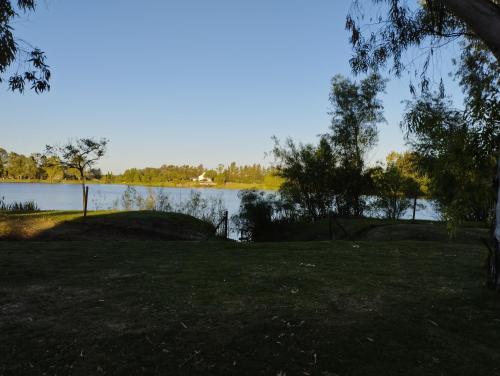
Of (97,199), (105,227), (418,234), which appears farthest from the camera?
(97,199)

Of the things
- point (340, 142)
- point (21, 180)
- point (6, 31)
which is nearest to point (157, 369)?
point (6, 31)

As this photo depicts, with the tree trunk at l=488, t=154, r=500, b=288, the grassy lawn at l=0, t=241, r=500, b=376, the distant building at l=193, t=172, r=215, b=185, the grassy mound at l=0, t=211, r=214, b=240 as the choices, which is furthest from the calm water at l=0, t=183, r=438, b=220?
the distant building at l=193, t=172, r=215, b=185

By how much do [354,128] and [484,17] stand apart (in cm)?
1709

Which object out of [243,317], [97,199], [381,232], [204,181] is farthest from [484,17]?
[204,181]

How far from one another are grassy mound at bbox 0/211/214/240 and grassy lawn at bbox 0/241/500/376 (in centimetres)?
712

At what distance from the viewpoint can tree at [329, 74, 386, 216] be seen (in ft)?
70.7

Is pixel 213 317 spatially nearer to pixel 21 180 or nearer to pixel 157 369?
pixel 157 369

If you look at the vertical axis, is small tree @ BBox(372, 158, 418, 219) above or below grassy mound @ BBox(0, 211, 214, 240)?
above

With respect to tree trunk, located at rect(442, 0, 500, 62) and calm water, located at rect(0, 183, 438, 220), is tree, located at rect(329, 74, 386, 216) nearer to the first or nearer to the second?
calm water, located at rect(0, 183, 438, 220)

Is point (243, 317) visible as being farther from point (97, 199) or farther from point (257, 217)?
point (97, 199)

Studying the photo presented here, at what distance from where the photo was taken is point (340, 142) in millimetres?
21828

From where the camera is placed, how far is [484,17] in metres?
4.99

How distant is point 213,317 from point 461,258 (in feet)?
22.1

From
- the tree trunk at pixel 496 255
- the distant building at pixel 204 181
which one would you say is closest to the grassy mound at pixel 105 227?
the tree trunk at pixel 496 255
